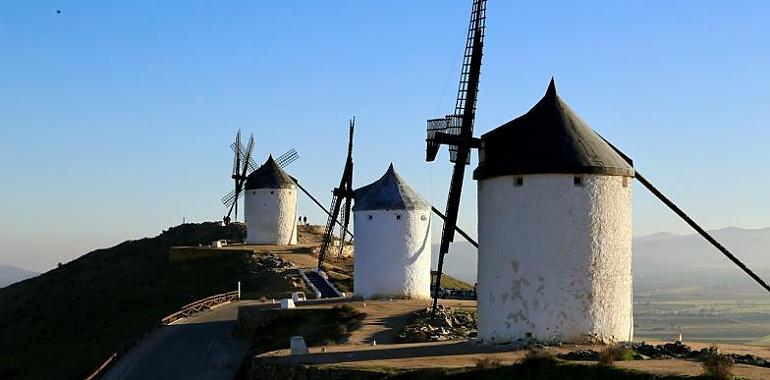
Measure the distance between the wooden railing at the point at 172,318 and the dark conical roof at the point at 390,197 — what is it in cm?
837

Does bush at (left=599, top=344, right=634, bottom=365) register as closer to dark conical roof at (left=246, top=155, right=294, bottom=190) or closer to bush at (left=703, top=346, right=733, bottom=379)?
bush at (left=703, top=346, right=733, bottom=379)

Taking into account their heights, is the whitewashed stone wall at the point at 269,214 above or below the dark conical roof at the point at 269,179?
below

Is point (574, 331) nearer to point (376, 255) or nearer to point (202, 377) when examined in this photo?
point (202, 377)

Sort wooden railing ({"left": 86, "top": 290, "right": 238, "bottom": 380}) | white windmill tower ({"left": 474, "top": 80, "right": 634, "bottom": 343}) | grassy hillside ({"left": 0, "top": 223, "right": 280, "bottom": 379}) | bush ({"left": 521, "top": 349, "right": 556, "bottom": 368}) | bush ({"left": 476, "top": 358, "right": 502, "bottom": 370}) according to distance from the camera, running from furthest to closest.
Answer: grassy hillside ({"left": 0, "top": 223, "right": 280, "bottom": 379})
wooden railing ({"left": 86, "top": 290, "right": 238, "bottom": 380})
white windmill tower ({"left": 474, "top": 80, "right": 634, "bottom": 343})
bush ({"left": 476, "top": 358, "right": 502, "bottom": 370})
bush ({"left": 521, "top": 349, "right": 556, "bottom": 368})

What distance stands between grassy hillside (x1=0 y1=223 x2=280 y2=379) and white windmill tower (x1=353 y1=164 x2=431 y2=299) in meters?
10.8

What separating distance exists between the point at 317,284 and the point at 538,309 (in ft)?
79.1

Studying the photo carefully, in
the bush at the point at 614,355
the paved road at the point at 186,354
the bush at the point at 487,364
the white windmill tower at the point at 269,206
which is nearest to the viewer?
the bush at the point at 614,355

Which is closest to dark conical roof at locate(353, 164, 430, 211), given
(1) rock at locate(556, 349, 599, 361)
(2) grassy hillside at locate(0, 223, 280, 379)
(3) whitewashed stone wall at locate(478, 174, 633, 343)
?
(2) grassy hillside at locate(0, 223, 280, 379)

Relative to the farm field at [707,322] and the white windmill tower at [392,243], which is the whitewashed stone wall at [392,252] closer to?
the white windmill tower at [392,243]

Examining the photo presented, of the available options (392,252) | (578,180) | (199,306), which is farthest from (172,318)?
(578,180)

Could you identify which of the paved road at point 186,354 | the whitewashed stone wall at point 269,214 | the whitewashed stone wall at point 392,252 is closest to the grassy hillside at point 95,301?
the paved road at point 186,354

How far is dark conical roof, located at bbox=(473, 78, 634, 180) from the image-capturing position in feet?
72.8

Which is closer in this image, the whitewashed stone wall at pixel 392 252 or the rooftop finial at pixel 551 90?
the rooftop finial at pixel 551 90

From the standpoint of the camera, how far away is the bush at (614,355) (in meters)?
18.1
